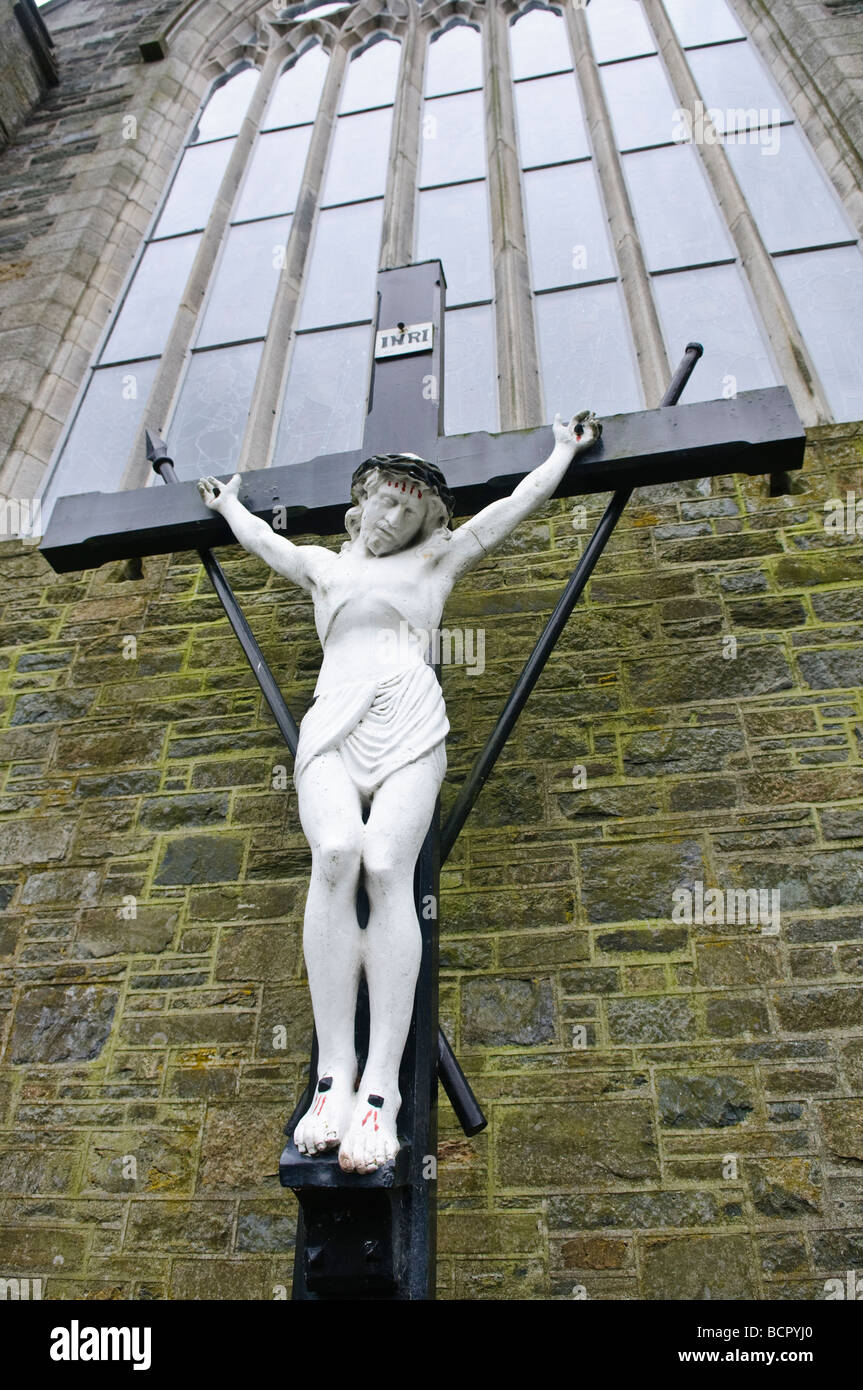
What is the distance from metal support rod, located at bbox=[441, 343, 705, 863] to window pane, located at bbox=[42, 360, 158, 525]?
390 centimetres

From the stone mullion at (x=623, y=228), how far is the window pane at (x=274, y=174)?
2244 mm

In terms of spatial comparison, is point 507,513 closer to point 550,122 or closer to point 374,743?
point 374,743

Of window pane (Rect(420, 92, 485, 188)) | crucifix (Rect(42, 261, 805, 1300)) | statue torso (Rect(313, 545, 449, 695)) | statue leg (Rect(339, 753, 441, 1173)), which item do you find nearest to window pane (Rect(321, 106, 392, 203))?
window pane (Rect(420, 92, 485, 188))

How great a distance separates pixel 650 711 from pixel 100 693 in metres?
2.50

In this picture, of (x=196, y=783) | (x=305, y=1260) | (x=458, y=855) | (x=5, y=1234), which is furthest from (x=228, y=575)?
(x=305, y=1260)

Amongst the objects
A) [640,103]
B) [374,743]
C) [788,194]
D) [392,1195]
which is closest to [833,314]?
[788,194]

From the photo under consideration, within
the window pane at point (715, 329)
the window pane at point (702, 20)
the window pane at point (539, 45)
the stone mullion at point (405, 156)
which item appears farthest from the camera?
the window pane at point (539, 45)

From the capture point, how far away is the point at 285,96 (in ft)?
32.0

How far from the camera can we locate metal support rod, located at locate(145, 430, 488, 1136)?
265 centimetres

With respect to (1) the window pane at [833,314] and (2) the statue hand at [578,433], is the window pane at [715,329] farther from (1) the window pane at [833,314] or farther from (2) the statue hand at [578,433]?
(2) the statue hand at [578,433]

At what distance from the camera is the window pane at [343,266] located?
7559 mm

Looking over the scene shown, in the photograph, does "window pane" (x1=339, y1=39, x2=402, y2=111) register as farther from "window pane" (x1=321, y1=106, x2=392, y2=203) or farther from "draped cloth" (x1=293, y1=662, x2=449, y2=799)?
"draped cloth" (x1=293, y1=662, x2=449, y2=799)

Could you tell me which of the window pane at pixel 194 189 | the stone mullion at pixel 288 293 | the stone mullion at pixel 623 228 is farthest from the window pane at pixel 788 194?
the window pane at pixel 194 189

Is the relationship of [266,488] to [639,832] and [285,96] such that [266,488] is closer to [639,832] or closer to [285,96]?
[639,832]
